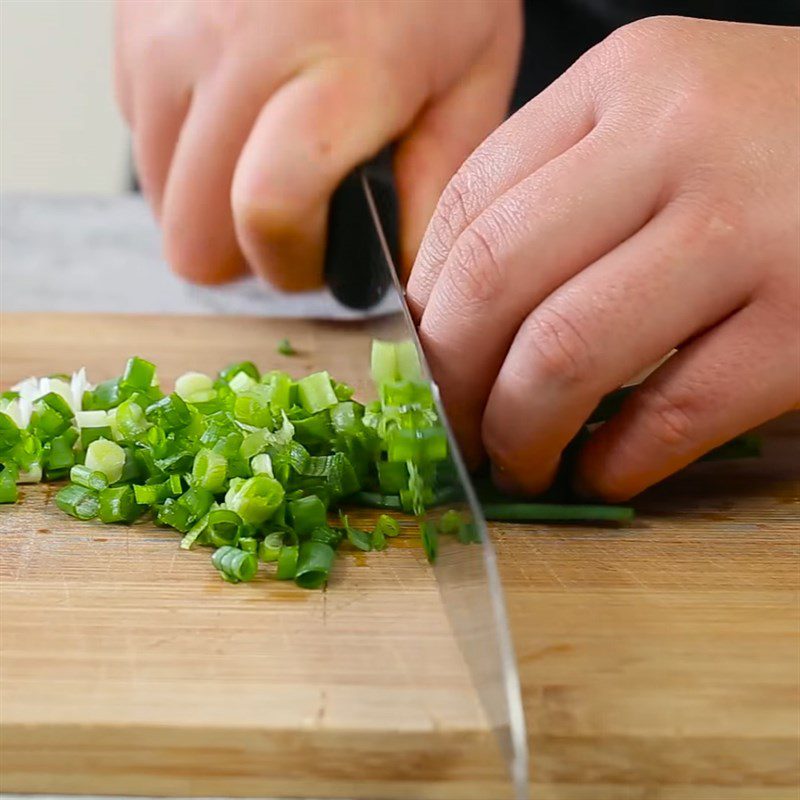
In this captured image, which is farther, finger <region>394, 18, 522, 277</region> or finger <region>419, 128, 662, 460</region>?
finger <region>394, 18, 522, 277</region>

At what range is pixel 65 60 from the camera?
5.21 metres

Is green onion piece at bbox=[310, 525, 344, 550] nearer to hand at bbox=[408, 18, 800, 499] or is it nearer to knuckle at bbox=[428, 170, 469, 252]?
hand at bbox=[408, 18, 800, 499]

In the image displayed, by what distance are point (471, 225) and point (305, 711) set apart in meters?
0.44

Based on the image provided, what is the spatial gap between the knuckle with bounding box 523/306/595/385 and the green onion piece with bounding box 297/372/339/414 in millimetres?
312

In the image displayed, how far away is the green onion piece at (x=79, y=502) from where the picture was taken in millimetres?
1078

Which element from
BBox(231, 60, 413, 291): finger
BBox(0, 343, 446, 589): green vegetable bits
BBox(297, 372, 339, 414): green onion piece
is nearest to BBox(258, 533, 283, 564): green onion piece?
BBox(0, 343, 446, 589): green vegetable bits

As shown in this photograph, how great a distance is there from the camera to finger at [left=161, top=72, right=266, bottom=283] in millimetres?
1680

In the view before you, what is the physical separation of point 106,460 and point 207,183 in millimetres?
720

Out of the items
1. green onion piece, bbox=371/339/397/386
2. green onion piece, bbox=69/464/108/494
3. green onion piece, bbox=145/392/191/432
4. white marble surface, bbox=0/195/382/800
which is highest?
green onion piece, bbox=371/339/397/386

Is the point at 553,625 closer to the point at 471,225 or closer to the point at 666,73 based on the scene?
the point at 471,225

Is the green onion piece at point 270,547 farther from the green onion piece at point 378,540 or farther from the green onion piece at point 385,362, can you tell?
the green onion piece at point 385,362

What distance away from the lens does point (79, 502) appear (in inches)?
42.6

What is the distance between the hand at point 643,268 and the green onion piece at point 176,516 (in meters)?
0.26

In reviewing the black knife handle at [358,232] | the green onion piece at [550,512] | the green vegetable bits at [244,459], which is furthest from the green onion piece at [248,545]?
the black knife handle at [358,232]
